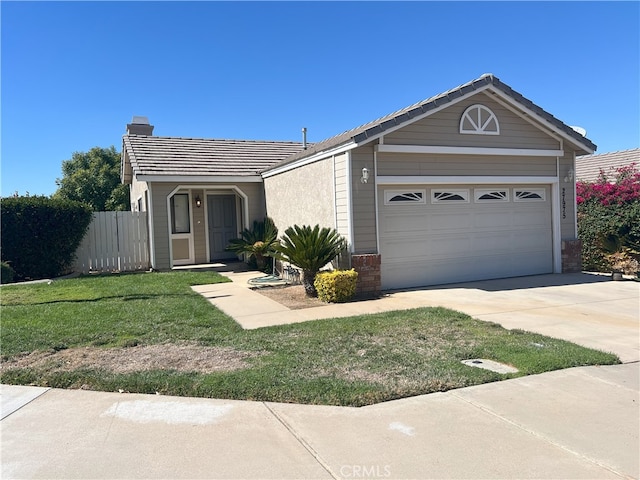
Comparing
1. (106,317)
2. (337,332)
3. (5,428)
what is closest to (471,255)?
(337,332)

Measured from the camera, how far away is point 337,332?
6879 millimetres

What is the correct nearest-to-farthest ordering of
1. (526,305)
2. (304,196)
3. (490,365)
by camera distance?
(490,365)
(526,305)
(304,196)

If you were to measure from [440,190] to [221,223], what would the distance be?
8334 millimetres

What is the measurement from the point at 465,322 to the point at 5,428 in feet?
19.3

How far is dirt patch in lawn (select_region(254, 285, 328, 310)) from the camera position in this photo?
9297 millimetres

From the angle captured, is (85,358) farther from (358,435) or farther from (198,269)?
(198,269)

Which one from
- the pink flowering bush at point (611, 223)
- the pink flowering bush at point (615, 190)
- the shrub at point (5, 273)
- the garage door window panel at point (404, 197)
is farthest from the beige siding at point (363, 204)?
the shrub at point (5, 273)

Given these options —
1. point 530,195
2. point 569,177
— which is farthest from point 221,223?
point 569,177

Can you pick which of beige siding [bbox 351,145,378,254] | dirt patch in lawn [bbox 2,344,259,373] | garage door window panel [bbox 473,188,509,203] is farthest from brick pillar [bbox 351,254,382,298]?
dirt patch in lawn [bbox 2,344,259,373]

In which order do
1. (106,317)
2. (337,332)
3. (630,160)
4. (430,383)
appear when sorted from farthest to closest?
(630,160)
(106,317)
(337,332)
(430,383)

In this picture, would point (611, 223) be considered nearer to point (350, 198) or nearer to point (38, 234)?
point (350, 198)

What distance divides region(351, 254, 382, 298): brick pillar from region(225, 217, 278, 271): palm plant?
446 cm

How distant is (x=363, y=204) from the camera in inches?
398

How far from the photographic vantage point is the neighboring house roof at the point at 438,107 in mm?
9867
